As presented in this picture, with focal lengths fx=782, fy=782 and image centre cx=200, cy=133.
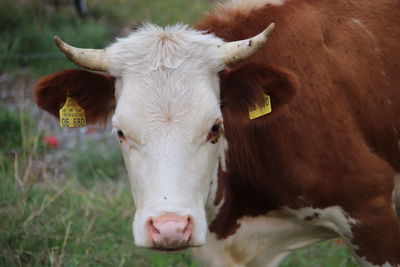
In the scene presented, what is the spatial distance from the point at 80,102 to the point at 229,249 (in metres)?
1.28

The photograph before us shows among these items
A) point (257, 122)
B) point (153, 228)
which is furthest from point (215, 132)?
point (153, 228)

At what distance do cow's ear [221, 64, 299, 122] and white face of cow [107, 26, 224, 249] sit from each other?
0.13 metres

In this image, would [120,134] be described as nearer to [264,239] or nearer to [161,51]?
[161,51]

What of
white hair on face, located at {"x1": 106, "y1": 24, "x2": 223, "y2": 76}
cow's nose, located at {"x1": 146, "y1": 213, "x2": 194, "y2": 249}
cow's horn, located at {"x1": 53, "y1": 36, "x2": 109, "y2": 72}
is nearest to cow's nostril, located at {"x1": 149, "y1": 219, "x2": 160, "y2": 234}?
cow's nose, located at {"x1": 146, "y1": 213, "x2": 194, "y2": 249}

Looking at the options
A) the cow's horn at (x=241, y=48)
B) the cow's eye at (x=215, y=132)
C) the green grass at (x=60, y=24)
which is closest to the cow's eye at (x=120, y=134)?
the cow's eye at (x=215, y=132)

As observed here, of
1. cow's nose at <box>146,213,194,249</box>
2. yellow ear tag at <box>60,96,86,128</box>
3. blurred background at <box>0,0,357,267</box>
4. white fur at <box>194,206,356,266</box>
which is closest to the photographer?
→ cow's nose at <box>146,213,194,249</box>

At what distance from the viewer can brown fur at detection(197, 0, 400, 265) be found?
14.3ft

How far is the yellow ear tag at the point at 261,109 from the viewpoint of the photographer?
4.18m

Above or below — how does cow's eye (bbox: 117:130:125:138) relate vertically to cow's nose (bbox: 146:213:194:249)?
above

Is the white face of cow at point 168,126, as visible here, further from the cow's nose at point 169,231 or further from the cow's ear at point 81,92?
the cow's ear at point 81,92

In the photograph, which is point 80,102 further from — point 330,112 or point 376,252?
point 376,252

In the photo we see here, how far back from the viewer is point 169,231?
355cm

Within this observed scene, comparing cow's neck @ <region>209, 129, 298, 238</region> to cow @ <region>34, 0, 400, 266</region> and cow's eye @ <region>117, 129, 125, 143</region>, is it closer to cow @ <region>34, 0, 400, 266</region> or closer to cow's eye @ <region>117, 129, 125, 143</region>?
cow @ <region>34, 0, 400, 266</region>

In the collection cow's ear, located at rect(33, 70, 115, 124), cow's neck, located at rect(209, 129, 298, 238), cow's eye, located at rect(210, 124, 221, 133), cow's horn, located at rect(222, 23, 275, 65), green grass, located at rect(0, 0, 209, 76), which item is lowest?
green grass, located at rect(0, 0, 209, 76)
